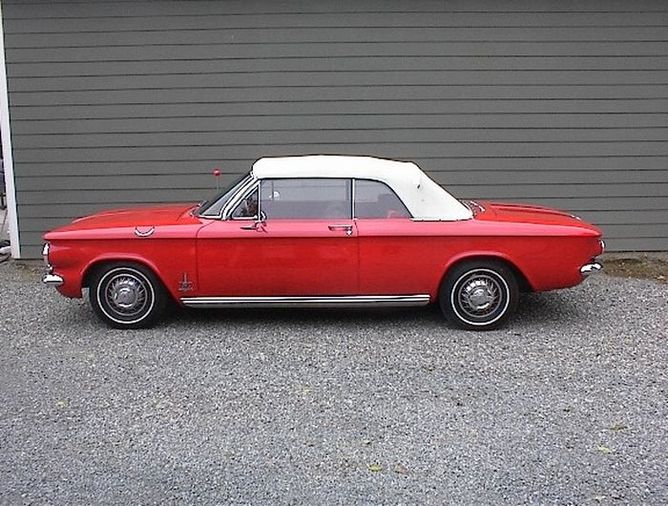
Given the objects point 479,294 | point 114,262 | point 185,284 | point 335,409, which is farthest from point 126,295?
point 479,294

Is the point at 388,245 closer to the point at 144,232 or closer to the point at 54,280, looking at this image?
the point at 144,232

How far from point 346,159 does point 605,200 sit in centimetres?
400

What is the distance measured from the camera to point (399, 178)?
6191 mm

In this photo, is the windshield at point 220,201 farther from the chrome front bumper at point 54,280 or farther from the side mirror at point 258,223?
the chrome front bumper at point 54,280

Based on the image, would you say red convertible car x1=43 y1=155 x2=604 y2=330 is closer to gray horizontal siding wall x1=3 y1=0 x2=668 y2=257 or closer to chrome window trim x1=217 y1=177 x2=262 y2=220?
chrome window trim x1=217 y1=177 x2=262 y2=220

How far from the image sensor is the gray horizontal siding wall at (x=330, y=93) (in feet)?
28.1

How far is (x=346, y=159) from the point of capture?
644cm

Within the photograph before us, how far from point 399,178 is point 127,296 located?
2.39m

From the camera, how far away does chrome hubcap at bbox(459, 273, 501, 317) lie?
241 inches

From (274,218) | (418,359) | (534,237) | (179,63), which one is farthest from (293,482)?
(179,63)

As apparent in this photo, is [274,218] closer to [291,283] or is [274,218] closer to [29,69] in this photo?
[291,283]

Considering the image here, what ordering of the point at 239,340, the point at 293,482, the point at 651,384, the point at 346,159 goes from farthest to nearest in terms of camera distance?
Result: the point at 346,159, the point at 239,340, the point at 651,384, the point at 293,482

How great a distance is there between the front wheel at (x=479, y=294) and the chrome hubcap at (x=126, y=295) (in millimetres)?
2426

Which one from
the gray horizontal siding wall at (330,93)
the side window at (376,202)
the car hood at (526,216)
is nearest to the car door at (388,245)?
the side window at (376,202)
